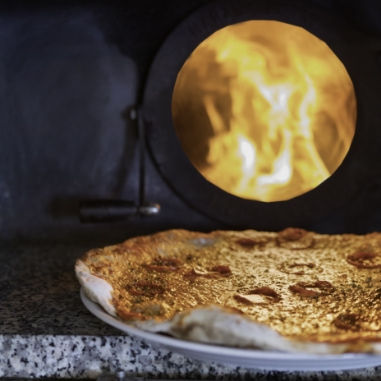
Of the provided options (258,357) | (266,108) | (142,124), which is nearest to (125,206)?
(142,124)

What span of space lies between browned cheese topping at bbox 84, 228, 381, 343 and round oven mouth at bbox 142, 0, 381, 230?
3.4 inches

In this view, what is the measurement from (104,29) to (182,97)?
0.68 ft

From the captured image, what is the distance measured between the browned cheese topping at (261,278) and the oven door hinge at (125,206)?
116mm

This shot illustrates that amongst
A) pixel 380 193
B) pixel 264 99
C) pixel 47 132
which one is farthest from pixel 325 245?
pixel 47 132

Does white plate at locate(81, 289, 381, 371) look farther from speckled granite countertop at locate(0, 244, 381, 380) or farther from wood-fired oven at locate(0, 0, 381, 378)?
wood-fired oven at locate(0, 0, 381, 378)

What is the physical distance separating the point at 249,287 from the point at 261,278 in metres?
0.05

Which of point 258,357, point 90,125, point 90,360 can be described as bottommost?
point 90,360

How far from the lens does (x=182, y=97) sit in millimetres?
1222


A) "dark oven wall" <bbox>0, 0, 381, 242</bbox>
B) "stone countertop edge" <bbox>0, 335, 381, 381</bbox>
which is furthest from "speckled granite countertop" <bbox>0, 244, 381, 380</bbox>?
"dark oven wall" <bbox>0, 0, 381, 242</bbox>

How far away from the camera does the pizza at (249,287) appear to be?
2.26 feet

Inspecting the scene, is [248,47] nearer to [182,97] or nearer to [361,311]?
[182,97]

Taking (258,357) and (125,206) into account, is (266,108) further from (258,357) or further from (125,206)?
(258,357)

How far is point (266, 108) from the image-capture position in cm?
122

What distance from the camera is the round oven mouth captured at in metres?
1.17
